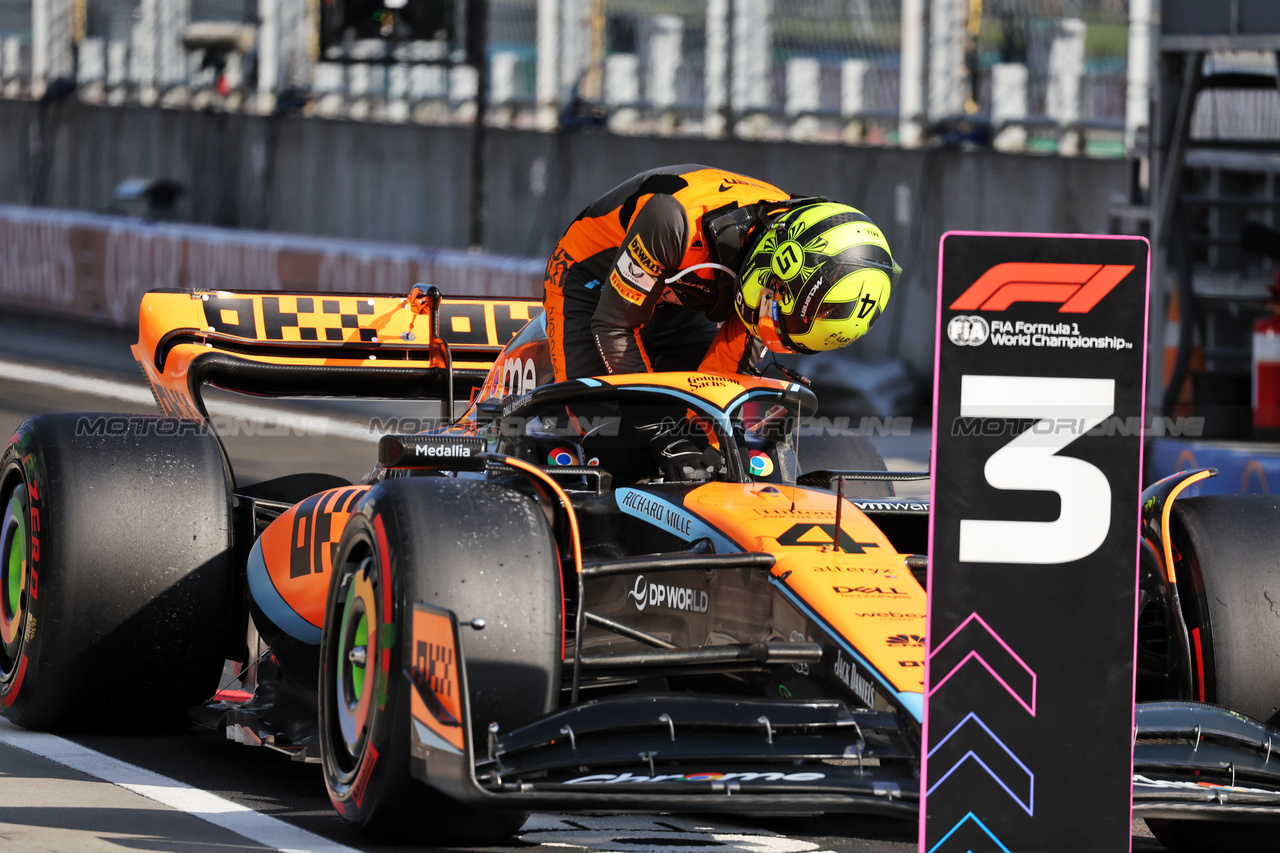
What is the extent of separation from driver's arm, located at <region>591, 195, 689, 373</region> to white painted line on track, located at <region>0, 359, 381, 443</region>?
7107 millimetres

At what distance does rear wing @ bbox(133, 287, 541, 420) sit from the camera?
26.3 feet

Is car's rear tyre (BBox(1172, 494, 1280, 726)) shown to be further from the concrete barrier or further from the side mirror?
the concrete barrier

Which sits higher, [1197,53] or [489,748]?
[1197,53]

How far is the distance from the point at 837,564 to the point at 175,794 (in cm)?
192

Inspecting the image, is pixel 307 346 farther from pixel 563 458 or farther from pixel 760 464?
pixel 760 464

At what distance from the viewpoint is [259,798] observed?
5645 millimetres

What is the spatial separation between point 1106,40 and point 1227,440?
4.09m

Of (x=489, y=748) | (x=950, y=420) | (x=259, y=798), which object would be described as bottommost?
(x=259, y=798)

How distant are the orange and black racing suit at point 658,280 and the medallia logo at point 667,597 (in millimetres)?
1044

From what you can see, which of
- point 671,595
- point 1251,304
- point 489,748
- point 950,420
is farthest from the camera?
point 1251,304

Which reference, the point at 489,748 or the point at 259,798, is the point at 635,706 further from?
the point at 259,798

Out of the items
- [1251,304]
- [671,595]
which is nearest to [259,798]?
[671,595]

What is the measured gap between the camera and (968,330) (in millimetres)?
4289

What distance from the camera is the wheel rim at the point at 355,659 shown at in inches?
200
